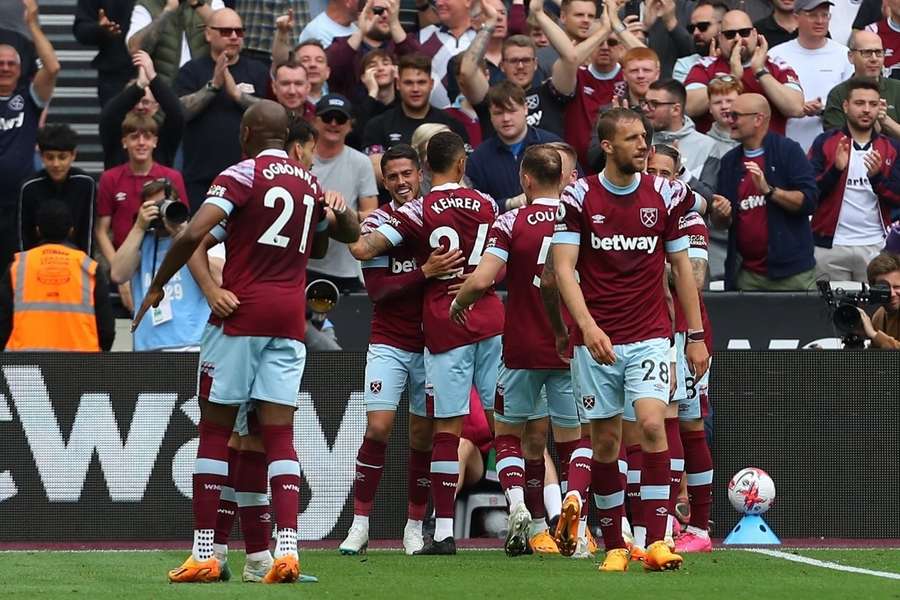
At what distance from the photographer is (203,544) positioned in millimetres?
8867

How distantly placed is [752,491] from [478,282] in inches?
116

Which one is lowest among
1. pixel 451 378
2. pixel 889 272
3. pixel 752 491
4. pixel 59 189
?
pixel 752 491

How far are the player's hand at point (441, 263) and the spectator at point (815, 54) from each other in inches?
240

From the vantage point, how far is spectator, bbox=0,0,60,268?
14977 millimetres

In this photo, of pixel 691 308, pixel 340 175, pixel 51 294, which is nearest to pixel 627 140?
pixel 691 308

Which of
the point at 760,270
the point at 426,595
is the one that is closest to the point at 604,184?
the point at 426,595

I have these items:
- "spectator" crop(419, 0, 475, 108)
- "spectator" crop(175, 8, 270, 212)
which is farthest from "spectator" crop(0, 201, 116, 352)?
"spectator" crop(419, 0, 475, 108)

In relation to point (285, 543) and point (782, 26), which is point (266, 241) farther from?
point (782, 26)

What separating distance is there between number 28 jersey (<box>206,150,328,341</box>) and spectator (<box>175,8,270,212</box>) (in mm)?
6419

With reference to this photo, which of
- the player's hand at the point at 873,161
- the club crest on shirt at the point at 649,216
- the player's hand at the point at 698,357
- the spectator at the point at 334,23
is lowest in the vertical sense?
the player's hand at the point at 698,357

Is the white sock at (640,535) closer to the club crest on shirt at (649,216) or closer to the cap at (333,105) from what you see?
the club crest on shirt at (649,216)

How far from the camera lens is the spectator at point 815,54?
52.8ft

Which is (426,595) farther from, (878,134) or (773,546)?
(878,134)

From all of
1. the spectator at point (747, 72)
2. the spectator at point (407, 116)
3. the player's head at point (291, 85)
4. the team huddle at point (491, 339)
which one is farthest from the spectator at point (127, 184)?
the spectator at point (747, 72)
